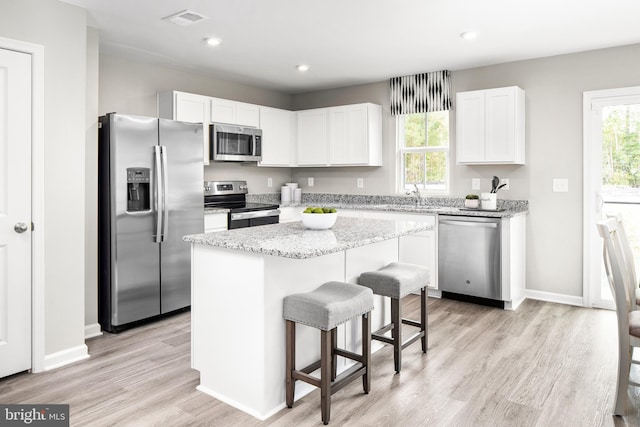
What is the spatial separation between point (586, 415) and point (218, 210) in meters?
3.36

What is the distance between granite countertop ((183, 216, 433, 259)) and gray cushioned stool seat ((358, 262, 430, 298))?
0.94 feet

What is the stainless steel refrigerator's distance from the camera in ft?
11.5

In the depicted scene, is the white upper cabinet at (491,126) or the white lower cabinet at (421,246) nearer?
the white upper cabinet at (491,126)

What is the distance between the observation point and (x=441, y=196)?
16.7ft

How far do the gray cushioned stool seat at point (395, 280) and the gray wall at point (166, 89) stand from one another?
9.53ft

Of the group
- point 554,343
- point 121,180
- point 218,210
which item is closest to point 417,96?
point 218,210

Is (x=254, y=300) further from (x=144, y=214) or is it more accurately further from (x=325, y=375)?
(x=144, y=214)

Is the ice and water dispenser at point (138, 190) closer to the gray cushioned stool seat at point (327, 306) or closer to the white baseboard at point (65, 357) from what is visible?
the white baseboard at point (65, 357)

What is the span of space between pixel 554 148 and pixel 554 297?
1.48m

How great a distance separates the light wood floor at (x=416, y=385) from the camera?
226 cm

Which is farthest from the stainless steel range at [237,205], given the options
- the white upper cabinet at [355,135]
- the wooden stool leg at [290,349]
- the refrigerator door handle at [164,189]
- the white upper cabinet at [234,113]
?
the wooden stool leg at [290,349]

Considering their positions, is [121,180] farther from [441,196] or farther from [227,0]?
[441,196]

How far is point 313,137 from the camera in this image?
575 cm

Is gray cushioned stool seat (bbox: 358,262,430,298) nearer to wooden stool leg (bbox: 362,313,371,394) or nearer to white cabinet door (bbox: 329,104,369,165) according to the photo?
wooden stool leg (bbox: 362,313,371,394)
